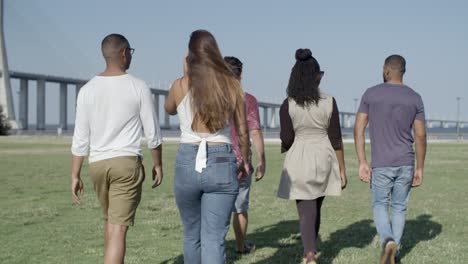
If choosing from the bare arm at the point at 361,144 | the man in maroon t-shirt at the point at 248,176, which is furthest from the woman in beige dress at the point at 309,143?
the man in maroon t-shirt at the point at 248,176

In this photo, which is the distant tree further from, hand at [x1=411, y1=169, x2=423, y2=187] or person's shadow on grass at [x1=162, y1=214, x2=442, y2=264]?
hand at [x1=411, y1=169, x2=423, y2=187]

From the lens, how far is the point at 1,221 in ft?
28.1

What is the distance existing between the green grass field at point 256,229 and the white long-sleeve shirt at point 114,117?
192 centimetres

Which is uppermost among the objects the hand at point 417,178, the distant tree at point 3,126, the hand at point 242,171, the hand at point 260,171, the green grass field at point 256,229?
the hand at point 242,171

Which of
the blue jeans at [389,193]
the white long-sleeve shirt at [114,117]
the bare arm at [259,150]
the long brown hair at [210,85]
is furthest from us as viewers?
the blue jeans at [389,193]

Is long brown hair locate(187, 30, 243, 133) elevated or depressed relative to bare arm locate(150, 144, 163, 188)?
elevated

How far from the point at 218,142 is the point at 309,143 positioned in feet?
5.73

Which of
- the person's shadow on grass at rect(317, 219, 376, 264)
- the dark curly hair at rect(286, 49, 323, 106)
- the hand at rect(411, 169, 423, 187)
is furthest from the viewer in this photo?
the person's shadow on grass at rect(317, 219, 376, 264)

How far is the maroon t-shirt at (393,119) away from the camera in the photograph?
216 inches

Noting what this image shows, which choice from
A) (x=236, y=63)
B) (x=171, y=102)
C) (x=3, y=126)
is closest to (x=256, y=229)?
(x=236, y=63)

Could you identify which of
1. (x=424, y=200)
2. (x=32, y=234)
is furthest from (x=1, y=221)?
(x=424, y=200)

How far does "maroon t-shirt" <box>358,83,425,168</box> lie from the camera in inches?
216

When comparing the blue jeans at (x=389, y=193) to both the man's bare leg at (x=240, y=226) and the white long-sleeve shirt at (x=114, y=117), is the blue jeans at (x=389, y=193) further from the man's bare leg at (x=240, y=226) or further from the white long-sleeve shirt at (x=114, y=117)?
the white long-sleeve shirt at (x=114, y=117)

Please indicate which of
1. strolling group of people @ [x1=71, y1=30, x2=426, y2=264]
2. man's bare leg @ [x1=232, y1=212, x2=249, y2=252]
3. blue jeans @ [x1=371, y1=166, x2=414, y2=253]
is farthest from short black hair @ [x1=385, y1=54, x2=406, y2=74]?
man's bare leg @ [x1=232, y1=212, x2=249, y2=252]
